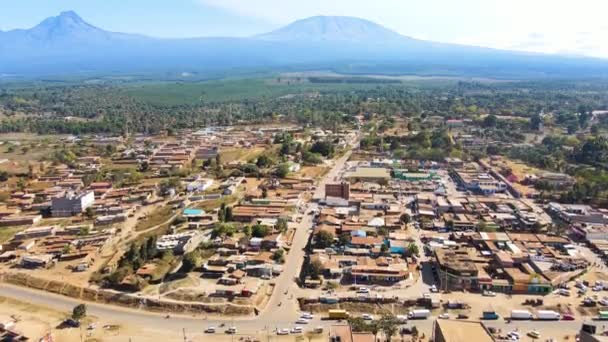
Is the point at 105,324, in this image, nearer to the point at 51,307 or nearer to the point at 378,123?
the point at 51,307

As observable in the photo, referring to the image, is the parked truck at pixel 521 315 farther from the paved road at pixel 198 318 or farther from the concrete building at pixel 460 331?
the paved road at pixel 198 318

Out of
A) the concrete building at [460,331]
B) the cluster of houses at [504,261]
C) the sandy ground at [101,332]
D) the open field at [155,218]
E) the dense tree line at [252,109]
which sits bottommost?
the sandy ground at [101,332]

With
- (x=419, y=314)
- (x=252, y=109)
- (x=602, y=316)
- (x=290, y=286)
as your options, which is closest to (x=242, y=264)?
(x=290, y=286)

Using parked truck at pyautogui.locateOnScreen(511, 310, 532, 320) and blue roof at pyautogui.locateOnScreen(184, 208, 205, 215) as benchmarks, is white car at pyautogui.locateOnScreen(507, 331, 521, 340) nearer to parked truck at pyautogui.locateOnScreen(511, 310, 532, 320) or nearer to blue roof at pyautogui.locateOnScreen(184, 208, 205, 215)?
parked truck at pyautogui.locateOnScreen(511, 310, 532, 320)

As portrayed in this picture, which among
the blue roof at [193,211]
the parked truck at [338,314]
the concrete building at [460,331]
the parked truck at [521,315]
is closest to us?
the concrete building at [460,331]

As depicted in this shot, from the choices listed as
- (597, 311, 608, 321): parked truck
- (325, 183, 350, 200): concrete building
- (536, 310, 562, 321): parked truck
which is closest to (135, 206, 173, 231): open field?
(325, 183, 350, 200): concrete building

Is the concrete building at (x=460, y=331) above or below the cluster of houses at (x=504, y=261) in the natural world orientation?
above

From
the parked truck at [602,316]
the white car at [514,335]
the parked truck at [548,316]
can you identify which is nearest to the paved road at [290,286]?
the white car at [514,335]

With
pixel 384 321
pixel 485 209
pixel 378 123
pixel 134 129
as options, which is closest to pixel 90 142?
pixel 134 129

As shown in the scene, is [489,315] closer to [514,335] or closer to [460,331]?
[514,335]

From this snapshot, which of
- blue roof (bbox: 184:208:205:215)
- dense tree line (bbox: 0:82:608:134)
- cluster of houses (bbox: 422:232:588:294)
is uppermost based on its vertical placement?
dense tree line (bbox: 0:82:608:134)

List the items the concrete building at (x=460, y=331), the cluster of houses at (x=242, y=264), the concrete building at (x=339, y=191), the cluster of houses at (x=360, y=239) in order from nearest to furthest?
the concrete building at (x=460, y=331) < the cluster of houses at (x=242, y=264) < the cluster of houses at (x=360, y=239) < the concrete building at (x=339, y=191)
